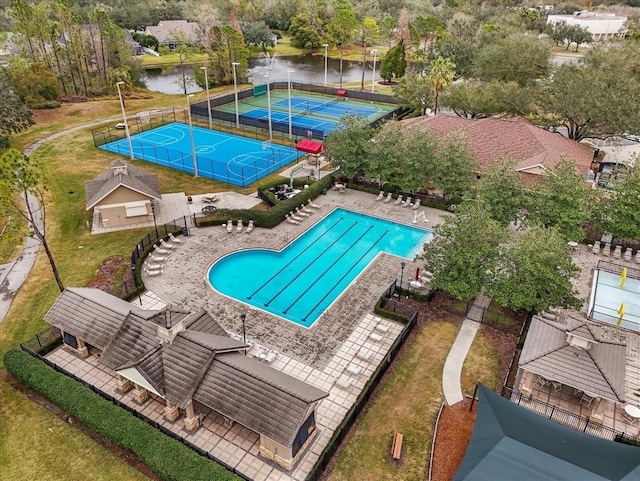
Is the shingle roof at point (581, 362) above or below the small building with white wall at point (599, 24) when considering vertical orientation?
below

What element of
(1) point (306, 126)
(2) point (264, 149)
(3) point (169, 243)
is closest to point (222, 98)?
(1) point (306, 126)

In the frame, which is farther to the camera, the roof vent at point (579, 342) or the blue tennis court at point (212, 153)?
the blue tennis court at point (212, 153)

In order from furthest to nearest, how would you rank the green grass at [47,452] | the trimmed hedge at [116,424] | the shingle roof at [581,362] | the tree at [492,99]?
1. the tree at [492,99]
2. the shingle roof at [581,362]
3. the green grass at [47,452]
4. the trimmed hedge at [116,424]

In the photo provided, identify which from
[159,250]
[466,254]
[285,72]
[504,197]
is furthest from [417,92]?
[285,72]

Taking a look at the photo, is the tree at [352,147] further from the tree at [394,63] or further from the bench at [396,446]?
the tree at [394,63]

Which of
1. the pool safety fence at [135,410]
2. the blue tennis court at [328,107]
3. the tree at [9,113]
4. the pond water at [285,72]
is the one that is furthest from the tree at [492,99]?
the tree at [9,113]

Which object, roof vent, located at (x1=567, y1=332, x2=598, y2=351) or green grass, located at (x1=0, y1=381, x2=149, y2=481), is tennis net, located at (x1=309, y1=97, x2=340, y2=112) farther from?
green grass, located at (x1=0, y1=381, x2=149, y2=481)

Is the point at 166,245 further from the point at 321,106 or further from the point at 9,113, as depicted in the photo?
the point at 321,106

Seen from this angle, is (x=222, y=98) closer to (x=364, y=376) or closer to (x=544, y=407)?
(x=364, y=376)
